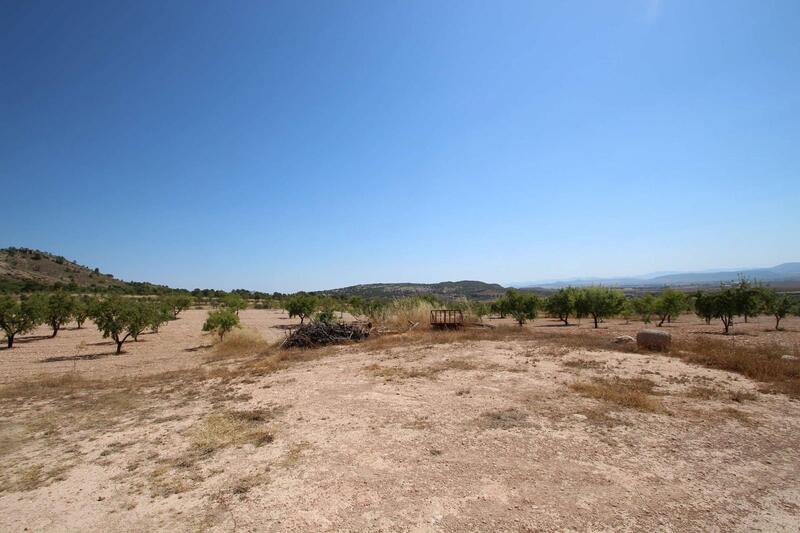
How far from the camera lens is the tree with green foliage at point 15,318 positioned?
2195 cm

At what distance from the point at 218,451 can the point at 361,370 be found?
20.0 feet

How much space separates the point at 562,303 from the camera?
1248 inches

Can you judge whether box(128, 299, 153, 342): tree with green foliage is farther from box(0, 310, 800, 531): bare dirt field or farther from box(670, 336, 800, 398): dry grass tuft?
box(670, 336, 800, 398): dry grass tuft

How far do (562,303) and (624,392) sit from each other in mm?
25069

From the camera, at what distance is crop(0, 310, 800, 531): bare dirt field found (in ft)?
13.8

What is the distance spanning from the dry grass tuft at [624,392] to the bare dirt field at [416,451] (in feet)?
0.29

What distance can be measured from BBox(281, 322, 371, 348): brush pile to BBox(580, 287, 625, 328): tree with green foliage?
59.5 ft

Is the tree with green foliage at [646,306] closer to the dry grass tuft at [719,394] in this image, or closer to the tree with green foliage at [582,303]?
the tree with green foliage at [582,303]

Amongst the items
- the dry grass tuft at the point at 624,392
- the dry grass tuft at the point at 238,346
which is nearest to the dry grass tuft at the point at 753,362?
the dry grass tuft at the point at 624,392

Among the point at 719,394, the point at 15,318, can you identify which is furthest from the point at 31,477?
the point at 15,318

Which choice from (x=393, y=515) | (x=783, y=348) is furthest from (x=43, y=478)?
(x=783, y=348)

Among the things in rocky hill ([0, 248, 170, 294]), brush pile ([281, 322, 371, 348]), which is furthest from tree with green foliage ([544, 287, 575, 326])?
rocky hill ([0, 248, 170, 294])

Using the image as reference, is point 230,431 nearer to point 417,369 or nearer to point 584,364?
point 417,369

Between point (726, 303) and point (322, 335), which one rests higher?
point (726, 303)
